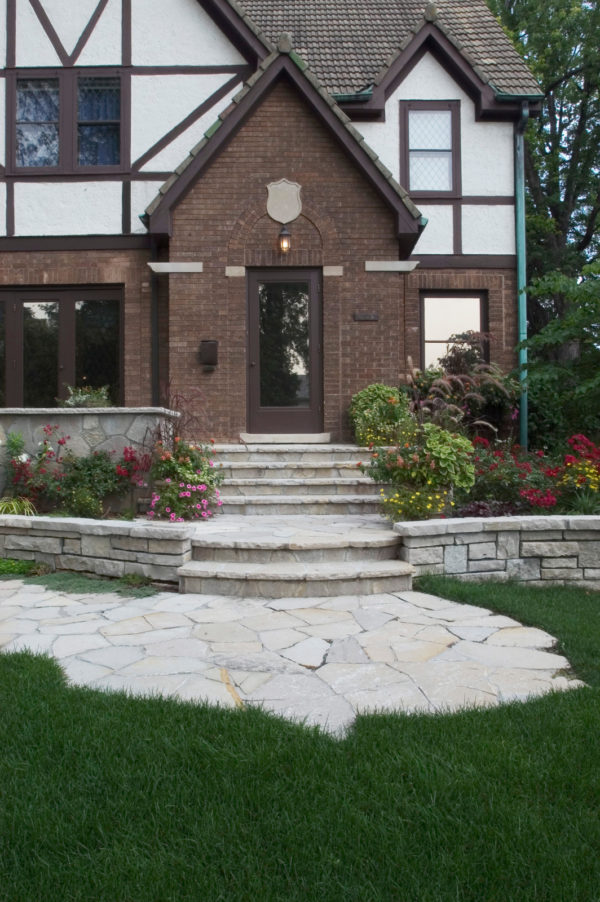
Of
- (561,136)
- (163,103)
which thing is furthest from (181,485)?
(561,136)

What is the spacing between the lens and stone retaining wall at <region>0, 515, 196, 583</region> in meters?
5.02

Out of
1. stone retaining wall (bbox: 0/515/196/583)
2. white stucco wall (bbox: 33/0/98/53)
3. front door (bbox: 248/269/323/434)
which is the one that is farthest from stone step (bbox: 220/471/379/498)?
white stucco wall (bbox: 33/0/98/53)

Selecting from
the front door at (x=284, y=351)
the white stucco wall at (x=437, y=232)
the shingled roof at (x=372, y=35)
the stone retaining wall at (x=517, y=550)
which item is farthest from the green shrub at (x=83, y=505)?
the shingled roof at (x=372, y=35)

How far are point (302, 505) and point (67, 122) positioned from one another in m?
7.17

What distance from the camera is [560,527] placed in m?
5.09

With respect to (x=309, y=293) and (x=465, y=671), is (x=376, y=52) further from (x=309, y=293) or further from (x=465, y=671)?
(x=465, y=671)

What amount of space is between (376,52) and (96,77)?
4.50 m

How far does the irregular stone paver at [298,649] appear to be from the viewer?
9.88 feet

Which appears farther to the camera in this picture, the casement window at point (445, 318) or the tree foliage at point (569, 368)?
the casement window at point (445, 318)

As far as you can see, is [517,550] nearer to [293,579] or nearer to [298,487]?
[293,579]

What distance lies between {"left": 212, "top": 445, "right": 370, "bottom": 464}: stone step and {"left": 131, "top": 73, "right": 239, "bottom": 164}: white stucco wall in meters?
4.87

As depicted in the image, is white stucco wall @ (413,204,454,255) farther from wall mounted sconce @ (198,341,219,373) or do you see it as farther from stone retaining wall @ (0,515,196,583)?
stone retaining wall @ (0,515,196,583)

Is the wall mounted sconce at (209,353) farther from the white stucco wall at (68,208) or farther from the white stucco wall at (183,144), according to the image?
the white stucco wall at (183,144)

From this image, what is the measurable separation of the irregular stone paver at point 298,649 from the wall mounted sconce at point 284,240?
17.9ft
